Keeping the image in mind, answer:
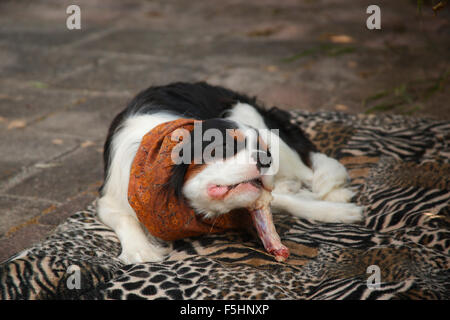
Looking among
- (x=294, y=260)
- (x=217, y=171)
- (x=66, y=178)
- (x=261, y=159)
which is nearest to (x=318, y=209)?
(x=294, y=260)

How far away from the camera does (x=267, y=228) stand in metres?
2.52

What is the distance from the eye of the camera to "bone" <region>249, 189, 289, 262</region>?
243 cm

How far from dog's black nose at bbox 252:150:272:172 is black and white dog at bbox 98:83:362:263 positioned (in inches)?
1.0

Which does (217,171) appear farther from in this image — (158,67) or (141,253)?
(158,67)

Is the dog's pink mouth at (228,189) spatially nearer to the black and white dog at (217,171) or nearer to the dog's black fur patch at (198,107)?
the black and white dog at (217,171)

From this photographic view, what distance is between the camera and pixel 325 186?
126 inches

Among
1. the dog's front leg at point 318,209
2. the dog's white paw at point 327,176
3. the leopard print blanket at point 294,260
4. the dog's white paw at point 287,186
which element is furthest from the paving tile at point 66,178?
the dog's white paw at point 327,176

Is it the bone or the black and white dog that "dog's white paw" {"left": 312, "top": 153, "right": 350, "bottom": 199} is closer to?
the black and white dog

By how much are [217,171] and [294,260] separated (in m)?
0.64

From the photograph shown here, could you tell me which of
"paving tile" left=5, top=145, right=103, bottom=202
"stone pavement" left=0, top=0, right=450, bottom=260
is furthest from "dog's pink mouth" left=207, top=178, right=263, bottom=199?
"paving tile" left=5, top=145, right=103, bottom=202

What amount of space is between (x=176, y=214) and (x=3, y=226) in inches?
52.2

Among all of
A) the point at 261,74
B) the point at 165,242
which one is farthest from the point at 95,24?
the point at 165,242
